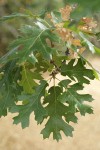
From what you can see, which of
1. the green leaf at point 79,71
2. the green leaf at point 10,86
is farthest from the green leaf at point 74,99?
the green leaf at point 10,86

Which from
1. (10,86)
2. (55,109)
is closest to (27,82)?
(10,86)

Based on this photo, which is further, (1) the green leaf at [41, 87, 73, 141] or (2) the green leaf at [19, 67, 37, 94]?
(2) the green leaf at [19, 67, 37, 94]

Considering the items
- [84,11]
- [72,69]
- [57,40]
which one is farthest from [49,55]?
[84,11]

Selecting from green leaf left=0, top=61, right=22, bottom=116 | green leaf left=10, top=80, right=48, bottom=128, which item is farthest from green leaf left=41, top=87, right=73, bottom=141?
green leaf left=0, top=61, right=22, bottom=116

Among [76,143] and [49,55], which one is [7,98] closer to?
[49,55]

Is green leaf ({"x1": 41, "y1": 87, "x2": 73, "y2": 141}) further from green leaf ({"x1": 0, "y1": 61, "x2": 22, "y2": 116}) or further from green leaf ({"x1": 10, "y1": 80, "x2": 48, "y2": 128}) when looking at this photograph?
green leaf ({"x1": 0, "y1": 61, "x2": 22, "y2": 116})

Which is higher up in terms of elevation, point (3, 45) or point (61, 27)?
point (3, 45)

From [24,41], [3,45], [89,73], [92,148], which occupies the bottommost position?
[92,148]

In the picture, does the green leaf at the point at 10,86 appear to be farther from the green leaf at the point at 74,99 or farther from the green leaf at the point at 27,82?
the green leaf at the point at 74,99
